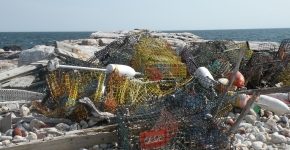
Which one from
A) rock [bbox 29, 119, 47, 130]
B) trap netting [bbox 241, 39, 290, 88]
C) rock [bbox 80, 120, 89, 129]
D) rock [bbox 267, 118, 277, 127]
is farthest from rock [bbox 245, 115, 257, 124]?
rock [bbox 29, 119, 47, 130]

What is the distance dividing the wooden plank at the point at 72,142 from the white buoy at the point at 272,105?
8.34 feet

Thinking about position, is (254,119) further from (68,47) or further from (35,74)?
(68,47)

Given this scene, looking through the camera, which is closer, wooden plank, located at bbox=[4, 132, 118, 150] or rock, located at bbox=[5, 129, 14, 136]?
wooden plank, located at bbox=[4, 132, 118, 150]

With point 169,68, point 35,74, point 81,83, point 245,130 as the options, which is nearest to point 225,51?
point 169,68

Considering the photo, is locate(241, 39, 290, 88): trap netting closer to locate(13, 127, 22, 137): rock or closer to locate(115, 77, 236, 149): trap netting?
locate(115, 77, 236, 149): trap netting

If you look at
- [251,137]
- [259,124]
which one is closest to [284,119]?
[259,124]

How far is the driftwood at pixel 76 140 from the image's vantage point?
12.8ft

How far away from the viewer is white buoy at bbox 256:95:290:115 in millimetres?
5727

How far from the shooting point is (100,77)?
5.37 meters

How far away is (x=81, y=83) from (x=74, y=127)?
1047 mm

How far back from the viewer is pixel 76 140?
4.11 metres

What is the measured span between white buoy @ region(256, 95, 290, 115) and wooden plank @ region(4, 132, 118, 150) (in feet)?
8.34

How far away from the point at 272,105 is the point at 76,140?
3.10 metres

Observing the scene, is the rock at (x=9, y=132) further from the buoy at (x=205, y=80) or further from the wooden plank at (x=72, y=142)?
the buoy at (x=205, y=80)
